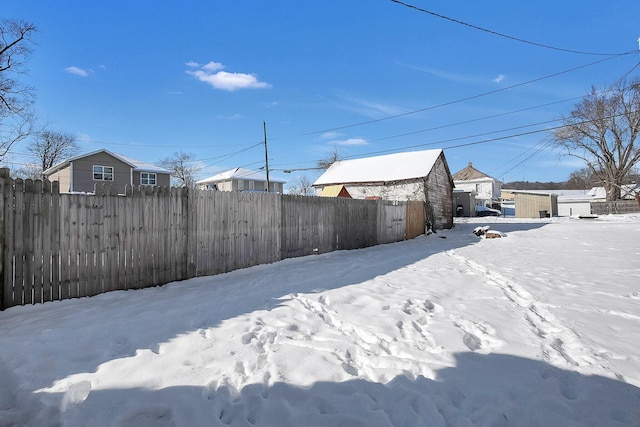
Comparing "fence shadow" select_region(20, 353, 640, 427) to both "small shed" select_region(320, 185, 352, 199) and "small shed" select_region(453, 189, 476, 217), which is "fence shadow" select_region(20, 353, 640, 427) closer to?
"small shed" select_region(320, 185, 352, 199)

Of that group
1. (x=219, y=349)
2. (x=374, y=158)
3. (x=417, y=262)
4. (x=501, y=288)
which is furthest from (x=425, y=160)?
(x=219, y=349)

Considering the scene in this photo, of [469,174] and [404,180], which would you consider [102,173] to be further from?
[469,174]

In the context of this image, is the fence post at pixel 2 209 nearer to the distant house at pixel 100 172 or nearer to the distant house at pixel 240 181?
the distant house at pixel 100 172

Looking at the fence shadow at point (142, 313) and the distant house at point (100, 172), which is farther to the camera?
the distant house at point (100, 172)

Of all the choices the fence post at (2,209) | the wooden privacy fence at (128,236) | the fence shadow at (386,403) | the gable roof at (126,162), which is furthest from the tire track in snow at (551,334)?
the gable roof at (126,162)

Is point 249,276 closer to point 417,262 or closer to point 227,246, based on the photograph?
point 227,246

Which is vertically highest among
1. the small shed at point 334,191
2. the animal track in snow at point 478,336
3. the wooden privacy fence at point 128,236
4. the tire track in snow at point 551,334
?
the small shed at point 334,191

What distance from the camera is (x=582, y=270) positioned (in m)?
7.84

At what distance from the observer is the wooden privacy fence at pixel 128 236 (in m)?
4.43

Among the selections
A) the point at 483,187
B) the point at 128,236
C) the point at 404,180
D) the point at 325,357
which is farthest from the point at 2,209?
the point at 483,187

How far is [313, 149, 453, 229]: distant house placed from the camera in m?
21.0

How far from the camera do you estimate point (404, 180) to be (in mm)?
21266

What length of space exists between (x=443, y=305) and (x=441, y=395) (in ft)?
8.35

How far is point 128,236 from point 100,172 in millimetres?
29410
